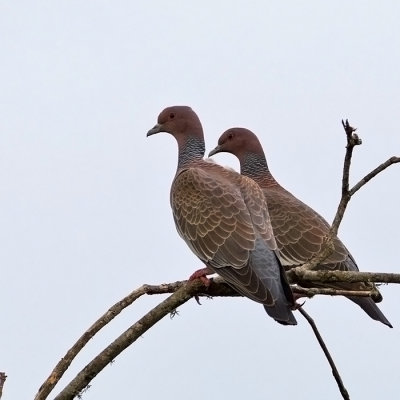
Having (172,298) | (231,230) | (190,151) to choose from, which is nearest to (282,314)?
(172,298)

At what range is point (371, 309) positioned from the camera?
866 cm

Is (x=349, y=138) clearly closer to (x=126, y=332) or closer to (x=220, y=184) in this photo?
(x=126, y=332)

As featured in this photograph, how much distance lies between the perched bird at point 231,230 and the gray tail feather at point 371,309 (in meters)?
1.43

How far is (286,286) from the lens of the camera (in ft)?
21.5

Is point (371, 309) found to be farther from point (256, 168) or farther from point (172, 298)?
point (172, 298)

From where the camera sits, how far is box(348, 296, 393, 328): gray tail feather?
28.4 feet

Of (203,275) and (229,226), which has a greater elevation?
(229,226)

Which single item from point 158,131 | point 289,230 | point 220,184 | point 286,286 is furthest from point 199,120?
point 286,286

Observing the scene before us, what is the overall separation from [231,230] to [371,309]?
1.69 metres

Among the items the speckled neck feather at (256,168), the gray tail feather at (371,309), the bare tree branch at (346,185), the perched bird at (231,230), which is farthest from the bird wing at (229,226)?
the speckled neck feather at (256,168)

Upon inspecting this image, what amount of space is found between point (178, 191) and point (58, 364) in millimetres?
3758

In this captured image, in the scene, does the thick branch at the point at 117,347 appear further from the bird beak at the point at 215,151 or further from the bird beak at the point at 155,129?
the bird beak at the point at 215,151

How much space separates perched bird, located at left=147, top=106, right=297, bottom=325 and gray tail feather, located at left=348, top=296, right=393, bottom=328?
1433mm

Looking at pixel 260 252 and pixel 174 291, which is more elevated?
pixel 260 252
